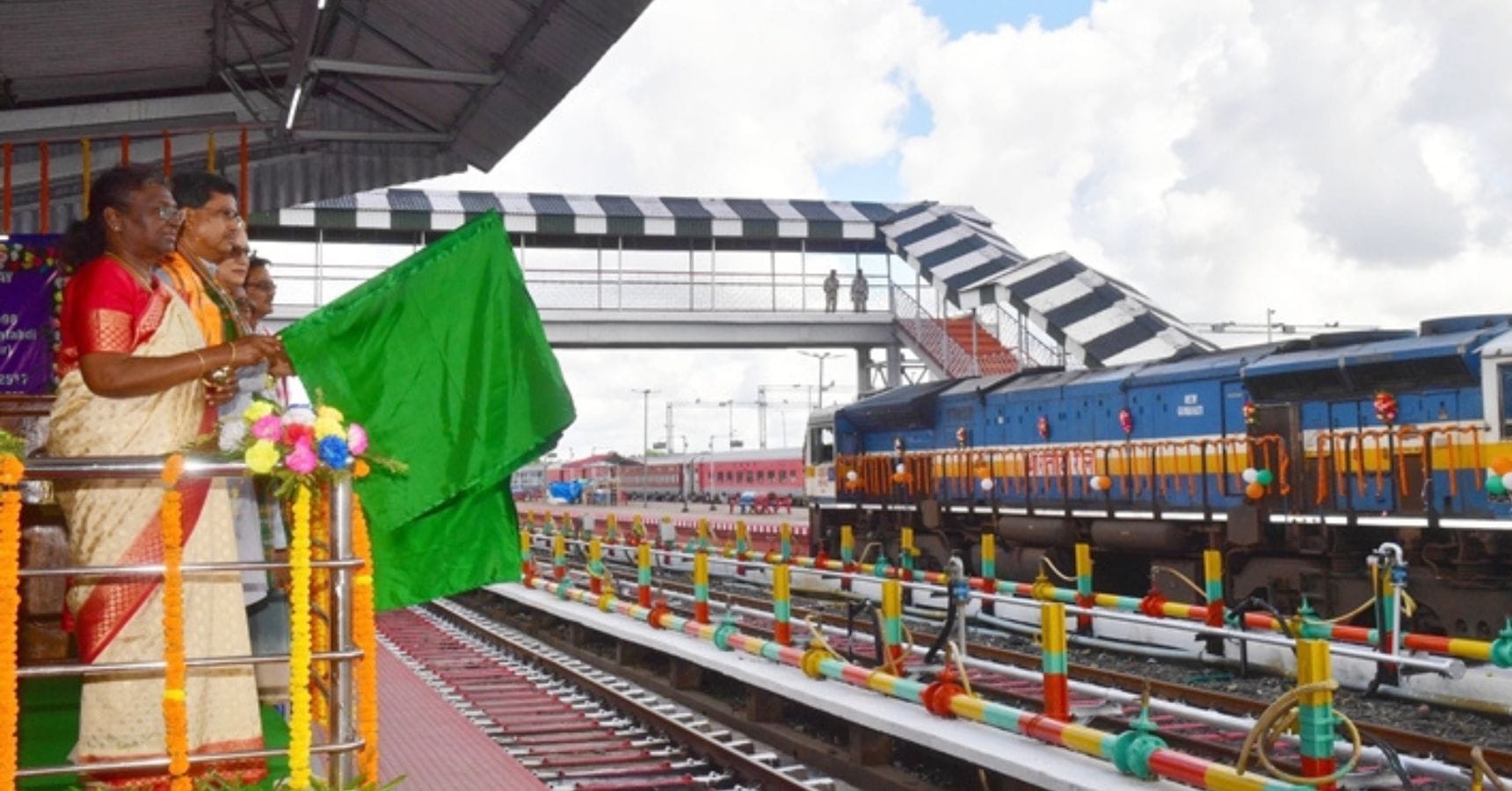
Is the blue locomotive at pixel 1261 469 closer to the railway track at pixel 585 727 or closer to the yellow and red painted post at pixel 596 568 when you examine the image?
the yellow and red painted post at pixel 596 568

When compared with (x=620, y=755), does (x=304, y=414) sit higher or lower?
higher

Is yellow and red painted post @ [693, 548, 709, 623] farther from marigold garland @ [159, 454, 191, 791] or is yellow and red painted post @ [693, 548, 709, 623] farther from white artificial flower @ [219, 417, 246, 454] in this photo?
marigold garland @ [159, 454, 191, 791]

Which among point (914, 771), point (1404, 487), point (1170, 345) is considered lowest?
point (914, 771)

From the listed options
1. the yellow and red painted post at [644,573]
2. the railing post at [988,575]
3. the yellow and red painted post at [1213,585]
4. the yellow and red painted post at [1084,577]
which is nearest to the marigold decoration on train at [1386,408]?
the yellow and red painted post at [1213,585]

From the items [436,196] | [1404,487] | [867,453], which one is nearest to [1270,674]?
[1404,487]

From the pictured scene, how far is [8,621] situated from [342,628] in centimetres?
73

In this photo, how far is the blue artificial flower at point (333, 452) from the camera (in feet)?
10.6

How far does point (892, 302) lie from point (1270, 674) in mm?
19506

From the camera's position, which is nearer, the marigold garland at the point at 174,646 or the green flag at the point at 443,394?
the marigold garland at the point at 174,646

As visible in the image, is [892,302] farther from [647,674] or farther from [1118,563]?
[647,674]

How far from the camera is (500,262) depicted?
383 centimetres

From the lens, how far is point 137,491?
3492mm

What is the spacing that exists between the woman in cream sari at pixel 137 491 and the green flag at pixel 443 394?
24cm

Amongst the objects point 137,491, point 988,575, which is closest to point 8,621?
point 137,491
